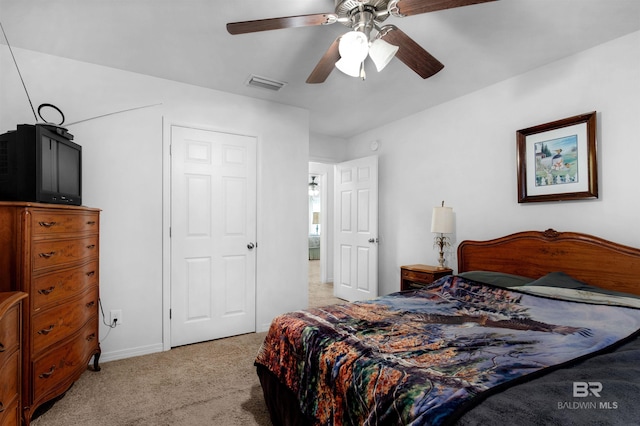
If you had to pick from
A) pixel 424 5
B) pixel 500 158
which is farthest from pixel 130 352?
pixel 500 158

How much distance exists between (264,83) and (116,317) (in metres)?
2.54

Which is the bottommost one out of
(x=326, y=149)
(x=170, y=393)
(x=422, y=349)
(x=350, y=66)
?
(x=170, y=393)

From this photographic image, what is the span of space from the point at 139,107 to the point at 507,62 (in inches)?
129

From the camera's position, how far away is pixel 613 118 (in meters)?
2.37

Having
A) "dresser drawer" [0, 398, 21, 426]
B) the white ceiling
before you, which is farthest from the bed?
the white ceiling

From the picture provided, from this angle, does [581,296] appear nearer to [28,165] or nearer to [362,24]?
[362,24]

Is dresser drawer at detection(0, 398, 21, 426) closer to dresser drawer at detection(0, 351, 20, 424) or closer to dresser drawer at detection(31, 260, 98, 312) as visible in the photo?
dresser drawer at detection(0, 351, 20, 424)

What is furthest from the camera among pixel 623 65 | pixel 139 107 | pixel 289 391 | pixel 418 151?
pixel 418 151

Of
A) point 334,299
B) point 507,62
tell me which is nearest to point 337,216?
point 334,299

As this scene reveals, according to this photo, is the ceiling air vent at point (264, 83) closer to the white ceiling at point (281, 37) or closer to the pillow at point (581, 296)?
the white ceiling at point (281, 37)

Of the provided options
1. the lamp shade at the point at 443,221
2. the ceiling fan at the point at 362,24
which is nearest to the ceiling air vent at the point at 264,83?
the ceiling fan at the point at 362,24

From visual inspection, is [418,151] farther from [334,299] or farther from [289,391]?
[289,391]

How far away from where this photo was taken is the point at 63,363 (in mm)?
2025

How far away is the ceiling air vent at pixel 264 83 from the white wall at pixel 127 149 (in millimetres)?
366
